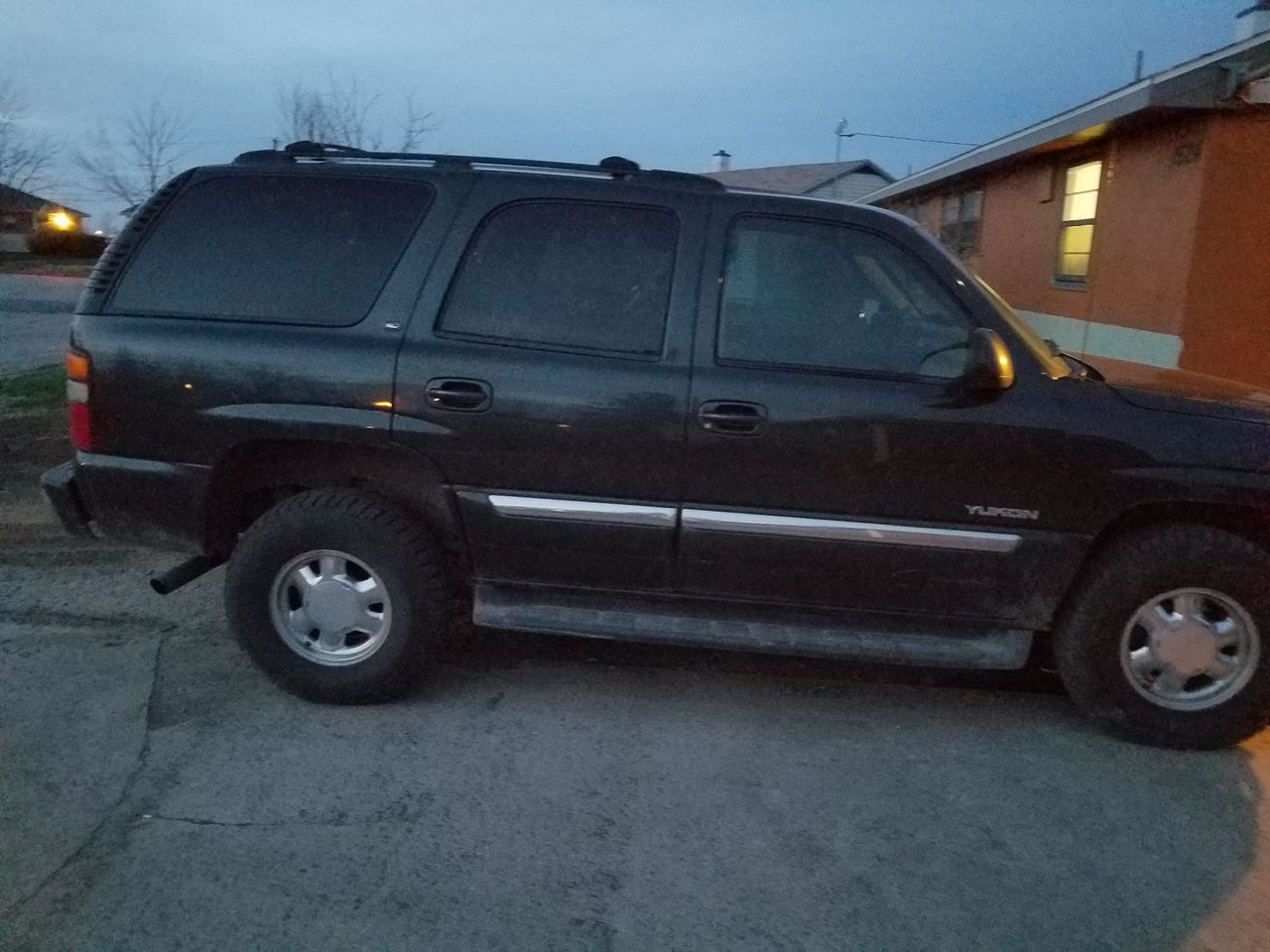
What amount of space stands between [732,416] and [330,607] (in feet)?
5.57

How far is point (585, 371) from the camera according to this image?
13.0 feet

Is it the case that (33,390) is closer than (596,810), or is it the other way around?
(596,810)

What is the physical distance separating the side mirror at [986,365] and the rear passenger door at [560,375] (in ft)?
3.24

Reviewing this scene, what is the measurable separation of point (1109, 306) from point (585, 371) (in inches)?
319

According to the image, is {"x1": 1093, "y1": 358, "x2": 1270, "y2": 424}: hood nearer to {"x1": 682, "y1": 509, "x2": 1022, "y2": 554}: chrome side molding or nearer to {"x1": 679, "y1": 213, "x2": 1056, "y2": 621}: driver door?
{"x1": 679, "y1": 213, "x2": 1056, "y2": 621}: driver door

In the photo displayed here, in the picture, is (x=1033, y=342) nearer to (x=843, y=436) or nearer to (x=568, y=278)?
(x=843, y=436)

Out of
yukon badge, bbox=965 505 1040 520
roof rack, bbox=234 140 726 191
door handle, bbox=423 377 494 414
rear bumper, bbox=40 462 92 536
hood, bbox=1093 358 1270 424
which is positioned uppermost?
roof rack, bbox=234 140 726 191

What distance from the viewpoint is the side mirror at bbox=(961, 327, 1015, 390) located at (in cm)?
373

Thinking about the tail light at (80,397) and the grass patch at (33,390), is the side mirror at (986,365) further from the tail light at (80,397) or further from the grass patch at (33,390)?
the grass patch at (33,390)

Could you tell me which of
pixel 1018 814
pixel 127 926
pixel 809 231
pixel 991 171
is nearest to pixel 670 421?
pixel 809 231

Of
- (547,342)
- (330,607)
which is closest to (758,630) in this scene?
(547,342)

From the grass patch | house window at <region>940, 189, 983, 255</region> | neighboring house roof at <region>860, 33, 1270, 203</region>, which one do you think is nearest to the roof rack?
neighboring house roof at <region>860, 33, 1270, 203</region>

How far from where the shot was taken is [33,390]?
1035cm

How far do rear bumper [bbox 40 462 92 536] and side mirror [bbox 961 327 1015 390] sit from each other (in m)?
3.43
